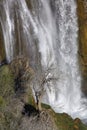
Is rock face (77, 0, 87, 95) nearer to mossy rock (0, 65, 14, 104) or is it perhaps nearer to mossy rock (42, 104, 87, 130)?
mossy rock (42, 104, 87, 130)

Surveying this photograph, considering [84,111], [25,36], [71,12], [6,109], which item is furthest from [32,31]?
[6,109]

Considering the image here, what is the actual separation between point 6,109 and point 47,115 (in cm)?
341

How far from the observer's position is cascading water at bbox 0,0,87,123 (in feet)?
100

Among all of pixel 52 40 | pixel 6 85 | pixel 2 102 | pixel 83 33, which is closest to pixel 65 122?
pixel 6 85

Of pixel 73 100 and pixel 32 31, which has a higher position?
pixel 32 31

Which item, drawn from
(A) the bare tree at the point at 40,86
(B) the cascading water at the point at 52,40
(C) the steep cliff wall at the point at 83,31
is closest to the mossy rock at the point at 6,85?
(A) the bare tree at the point at 40,86

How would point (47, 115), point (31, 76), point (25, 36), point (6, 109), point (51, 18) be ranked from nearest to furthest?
point (6, 109)
point (47, 115)
point (31, 76)
point (25, 36)
point (51, 18)

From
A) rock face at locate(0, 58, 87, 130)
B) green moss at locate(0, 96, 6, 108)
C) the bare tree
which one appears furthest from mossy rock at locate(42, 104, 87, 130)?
green moss at locate(0, 96, 6, 108)

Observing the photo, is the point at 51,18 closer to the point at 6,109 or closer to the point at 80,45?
the point at 80,45

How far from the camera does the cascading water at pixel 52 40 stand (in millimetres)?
30609

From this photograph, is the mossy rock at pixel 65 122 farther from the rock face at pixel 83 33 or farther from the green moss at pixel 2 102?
the rock face at pixel 83 33

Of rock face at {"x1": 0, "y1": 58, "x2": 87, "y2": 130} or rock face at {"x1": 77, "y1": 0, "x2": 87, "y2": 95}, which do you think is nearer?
rock face at {"x1": 0, "y1": 58, "x2": 87, "y2": 130}

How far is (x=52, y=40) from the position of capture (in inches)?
1328

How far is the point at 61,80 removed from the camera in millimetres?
34031
